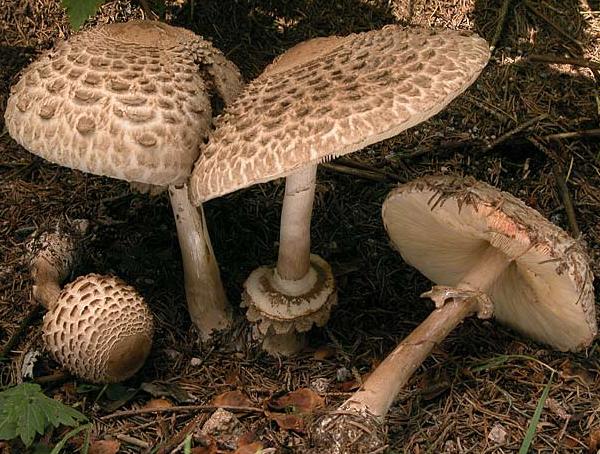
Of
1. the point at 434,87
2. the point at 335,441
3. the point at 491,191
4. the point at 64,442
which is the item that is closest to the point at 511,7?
the point at 491,191


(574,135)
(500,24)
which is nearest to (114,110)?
(574,135)

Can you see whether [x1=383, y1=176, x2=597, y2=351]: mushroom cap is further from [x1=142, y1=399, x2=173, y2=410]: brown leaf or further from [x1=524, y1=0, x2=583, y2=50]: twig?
[x1=524, y1=0, x2=583, y2=50]: twig

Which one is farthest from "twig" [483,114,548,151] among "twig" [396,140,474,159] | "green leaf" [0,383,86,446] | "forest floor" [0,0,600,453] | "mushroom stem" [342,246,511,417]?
"green leaf" [0,383,86,446]

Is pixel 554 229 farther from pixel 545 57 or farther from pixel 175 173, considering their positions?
pixel 545 57

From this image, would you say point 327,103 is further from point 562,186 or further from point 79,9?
point 562,186

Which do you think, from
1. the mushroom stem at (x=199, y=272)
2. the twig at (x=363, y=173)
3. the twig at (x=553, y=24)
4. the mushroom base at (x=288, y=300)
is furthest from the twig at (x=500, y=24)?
the mushroom stem at (x=199, y=272)

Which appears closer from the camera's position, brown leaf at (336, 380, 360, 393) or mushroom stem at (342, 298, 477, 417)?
mushroom stem at (342, 298, 477, 417)
